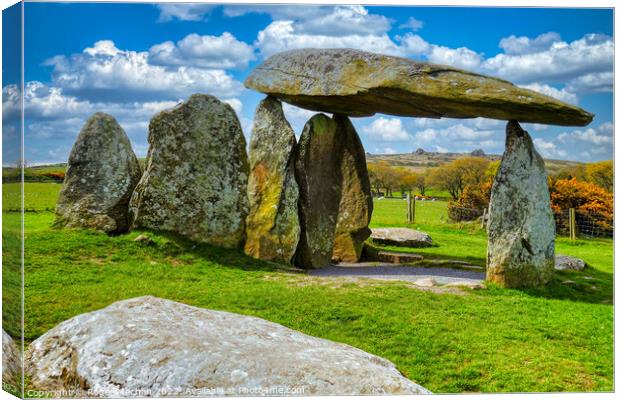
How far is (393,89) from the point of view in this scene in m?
14.5

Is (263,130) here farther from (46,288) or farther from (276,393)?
(276,393)

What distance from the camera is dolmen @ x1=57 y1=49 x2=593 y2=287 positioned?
46.5 feet

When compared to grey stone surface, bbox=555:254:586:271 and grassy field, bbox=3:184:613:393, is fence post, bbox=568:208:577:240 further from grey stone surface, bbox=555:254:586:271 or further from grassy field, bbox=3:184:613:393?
grassy field, bbox=3:184:613:393

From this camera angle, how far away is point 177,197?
1552 cm

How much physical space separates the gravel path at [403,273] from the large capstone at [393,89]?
3.41 meters

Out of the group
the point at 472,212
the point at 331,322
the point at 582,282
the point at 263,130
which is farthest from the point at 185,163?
the point at 472,212

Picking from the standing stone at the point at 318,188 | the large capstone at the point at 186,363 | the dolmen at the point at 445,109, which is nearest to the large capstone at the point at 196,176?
the dolmen at the point at 445,109

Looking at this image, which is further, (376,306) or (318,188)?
(318,188)

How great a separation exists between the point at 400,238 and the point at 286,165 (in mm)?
6234

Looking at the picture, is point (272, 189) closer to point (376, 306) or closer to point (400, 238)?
point (376, 306)

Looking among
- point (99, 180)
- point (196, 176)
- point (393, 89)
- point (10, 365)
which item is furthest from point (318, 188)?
point (10, 365)

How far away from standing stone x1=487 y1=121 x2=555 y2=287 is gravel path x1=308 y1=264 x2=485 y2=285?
0.91 m

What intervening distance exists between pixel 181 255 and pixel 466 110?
626cm

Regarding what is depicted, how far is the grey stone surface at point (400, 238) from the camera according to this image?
21.4 meters
